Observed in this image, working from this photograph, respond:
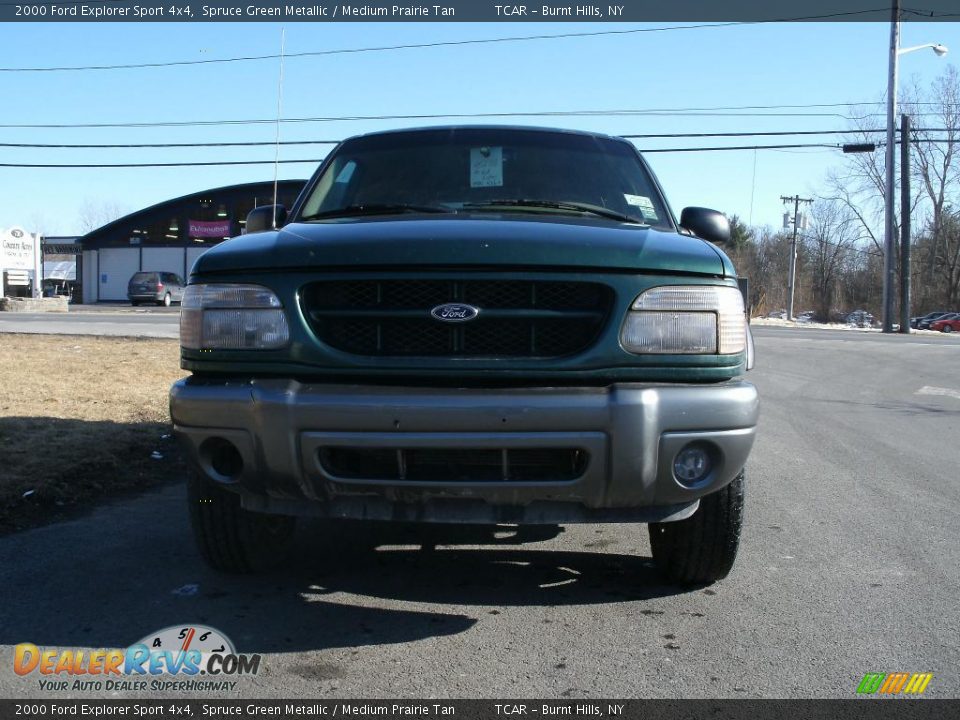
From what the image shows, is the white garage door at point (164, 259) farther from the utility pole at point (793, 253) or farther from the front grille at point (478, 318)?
the front grille at point (478, 318)

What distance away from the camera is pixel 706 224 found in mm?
4230

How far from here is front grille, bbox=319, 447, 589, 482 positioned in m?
2.98

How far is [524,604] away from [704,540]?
2.42ft

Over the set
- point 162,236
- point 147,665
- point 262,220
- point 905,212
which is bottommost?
point 147,665

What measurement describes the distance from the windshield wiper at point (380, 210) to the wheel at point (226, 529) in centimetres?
133

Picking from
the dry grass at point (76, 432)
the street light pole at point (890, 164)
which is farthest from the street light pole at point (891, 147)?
the dry grass at point (76, 432)

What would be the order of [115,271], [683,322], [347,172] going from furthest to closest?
[115,271] < [347,172] < [683,322]

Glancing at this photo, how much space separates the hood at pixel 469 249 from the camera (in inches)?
121

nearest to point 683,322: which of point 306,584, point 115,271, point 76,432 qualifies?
point 306,584

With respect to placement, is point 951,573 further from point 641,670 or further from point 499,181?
point 499,181

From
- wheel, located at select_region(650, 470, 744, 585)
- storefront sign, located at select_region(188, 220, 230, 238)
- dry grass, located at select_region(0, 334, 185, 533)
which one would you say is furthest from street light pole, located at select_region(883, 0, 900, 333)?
storefront sign, located at select_region(188, 220, 230, 238)

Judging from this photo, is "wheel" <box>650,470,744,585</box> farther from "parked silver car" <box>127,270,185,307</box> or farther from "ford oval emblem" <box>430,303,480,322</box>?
"parked silver car" <box>127,270,185,307</box>

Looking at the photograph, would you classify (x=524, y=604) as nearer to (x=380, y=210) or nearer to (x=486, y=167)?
(x=380, y=210)

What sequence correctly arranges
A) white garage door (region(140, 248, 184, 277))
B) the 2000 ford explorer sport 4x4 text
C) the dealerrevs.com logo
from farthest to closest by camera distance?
white garage door (region(140, 248, 184, 277))
the 2000 ford explorer sport 4x4 text
the dealerrevs.com logo
